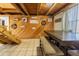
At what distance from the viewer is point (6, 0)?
535mm

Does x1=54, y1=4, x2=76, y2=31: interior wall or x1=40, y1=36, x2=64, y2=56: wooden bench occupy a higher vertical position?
x1=54, y1=4, x2=76, y2=31: interior wall

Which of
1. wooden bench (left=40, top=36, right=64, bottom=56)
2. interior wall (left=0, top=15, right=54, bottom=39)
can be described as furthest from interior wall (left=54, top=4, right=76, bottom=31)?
wooden bench (left=40, top=36, right=64, bottom=56)

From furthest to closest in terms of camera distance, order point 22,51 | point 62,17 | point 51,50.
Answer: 1. point 22,51
2. point 51,50
3. point 62,17

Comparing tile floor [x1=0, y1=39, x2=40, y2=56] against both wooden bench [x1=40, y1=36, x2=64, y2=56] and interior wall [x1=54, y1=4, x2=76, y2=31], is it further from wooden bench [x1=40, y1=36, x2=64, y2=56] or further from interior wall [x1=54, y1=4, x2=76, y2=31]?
interior wall [x1=54, y1=4, x2=76, y2=31]

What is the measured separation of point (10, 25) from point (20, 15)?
0.19 metres

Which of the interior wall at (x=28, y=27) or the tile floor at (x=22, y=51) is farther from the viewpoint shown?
the interior wall at (x=28, y=27)

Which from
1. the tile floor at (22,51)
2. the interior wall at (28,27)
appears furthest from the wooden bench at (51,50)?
the interior wall at (28,27)

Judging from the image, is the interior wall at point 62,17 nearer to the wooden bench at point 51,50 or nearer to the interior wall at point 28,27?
the interior wall at point 28,27

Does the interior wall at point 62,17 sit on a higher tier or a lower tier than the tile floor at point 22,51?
higher

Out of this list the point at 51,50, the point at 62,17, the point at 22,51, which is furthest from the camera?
the point at 22,51

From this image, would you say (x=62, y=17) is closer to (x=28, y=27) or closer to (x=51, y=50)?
(x=28, y=27)

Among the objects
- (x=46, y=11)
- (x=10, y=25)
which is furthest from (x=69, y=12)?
(x=10, y=25)

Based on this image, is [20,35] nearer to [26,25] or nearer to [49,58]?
[26,25]

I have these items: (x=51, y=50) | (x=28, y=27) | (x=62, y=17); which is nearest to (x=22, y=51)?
(x=51, y=50)
